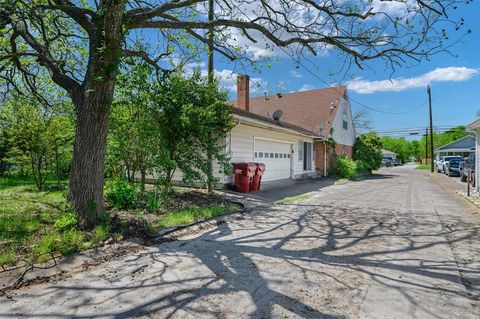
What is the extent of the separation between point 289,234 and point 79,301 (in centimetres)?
415

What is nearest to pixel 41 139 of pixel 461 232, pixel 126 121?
pixel 126 121

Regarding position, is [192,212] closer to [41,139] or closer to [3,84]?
[41,139]

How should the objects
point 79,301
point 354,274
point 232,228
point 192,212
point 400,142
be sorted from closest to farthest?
point 79,301 < point 354,274 < point 232,228 < point 192,212 < point 400,142

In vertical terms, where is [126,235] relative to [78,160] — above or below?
below

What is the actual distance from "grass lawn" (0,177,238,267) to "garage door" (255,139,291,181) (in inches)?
279

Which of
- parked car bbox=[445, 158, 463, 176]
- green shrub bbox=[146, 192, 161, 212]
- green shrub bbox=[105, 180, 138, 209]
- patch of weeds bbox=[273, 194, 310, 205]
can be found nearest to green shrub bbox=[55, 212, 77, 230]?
green shrub bbox=[105, 180, 138, 209]

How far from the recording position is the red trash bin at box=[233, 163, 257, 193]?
41.0 feet

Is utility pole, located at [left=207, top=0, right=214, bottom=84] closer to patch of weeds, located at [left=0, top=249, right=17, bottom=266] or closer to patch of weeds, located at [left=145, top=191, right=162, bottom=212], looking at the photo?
patch of weeds, located at [left=145, top=191, right=162, bottom=212]

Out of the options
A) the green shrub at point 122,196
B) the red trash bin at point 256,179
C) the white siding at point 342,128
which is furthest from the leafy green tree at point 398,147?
the green shrub at point 122,196

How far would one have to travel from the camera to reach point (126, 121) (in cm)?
893

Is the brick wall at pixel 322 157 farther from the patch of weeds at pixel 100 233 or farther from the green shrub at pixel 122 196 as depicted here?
the patch of weeds at pixel 100 233

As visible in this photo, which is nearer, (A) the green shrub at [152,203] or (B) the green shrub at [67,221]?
(B) the green shrub at [67,221]

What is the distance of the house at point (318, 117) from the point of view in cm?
2333

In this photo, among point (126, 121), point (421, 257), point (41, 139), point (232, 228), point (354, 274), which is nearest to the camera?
point (354, 274)
